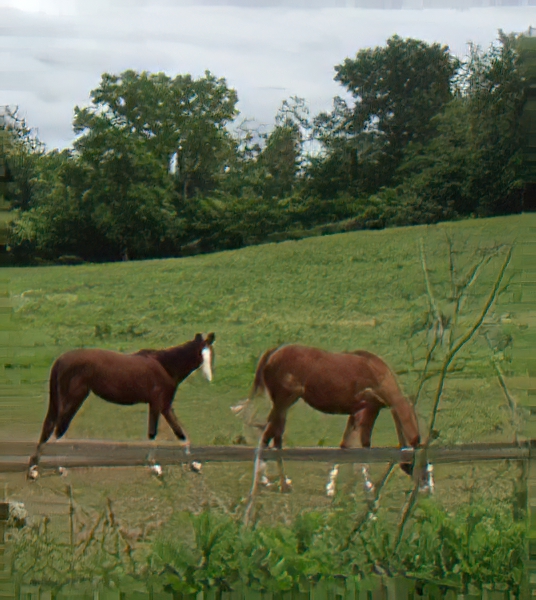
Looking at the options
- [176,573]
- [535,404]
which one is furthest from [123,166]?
[535,404]

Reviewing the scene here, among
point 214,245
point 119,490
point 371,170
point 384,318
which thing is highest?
point 371,170

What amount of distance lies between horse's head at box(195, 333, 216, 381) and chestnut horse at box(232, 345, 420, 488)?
238 millimetres

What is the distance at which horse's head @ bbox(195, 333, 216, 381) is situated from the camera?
16.5ft

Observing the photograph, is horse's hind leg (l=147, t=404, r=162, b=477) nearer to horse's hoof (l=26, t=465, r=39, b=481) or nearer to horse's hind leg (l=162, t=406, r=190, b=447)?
horse's hind leg (l=162, t=406, r=190, b=447)

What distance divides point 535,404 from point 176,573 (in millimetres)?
2043

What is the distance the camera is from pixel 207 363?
504 centimetres

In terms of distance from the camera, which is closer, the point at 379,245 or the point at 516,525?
the point at 516,525

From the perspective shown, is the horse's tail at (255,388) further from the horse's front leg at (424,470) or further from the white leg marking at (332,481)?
the horse's front leg at (424,470)

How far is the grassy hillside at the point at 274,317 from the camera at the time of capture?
16.6ft

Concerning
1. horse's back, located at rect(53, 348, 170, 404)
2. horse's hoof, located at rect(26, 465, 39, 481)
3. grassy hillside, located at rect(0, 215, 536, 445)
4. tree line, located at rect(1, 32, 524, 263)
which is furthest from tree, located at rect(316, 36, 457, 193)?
horse's hoof, located at rect(26, 465, 39, 481)

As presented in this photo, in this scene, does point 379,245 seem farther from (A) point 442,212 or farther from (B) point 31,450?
(B) point 31,450

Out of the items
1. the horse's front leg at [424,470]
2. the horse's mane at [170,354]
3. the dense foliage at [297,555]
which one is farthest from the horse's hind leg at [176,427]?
the horse's front leg at [424,470]

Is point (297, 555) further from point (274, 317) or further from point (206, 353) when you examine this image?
point (274, 317)

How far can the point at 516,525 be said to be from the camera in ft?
16.2
